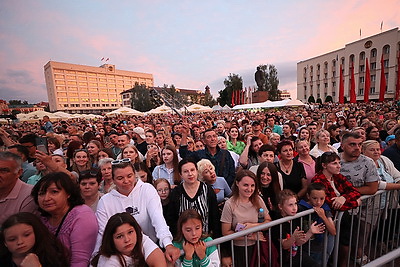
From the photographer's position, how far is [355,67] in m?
47.6

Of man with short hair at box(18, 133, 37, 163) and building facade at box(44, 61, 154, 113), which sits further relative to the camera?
building facade at box(44, 61, 154, 113)

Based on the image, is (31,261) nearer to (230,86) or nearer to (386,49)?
(230,86)

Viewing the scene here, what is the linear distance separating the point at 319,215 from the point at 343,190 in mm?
549

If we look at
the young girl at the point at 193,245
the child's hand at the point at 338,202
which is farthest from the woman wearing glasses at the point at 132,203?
the child's hand at the point at 338,202

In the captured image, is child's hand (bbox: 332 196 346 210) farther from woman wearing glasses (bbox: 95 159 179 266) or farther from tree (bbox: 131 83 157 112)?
tree (bbox: 131 83 157 112)

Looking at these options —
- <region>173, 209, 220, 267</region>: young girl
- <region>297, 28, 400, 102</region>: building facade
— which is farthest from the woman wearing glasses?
<region>297, 28, 400, 102</region>: building facade

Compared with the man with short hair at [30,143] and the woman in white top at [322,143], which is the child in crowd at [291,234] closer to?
the woman in white top at [322,143]

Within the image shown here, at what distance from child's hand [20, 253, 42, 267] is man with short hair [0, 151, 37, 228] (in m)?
0.58

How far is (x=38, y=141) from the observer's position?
394 centimetres

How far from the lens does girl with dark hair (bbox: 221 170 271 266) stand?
7.34 feet

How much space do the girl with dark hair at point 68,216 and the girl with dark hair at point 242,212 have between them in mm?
1460

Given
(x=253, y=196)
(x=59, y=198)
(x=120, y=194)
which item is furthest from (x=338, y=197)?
(x=59, y=198)

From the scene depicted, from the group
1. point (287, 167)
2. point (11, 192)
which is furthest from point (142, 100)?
point (11, 192)

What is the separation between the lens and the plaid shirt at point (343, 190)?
2.31 m
